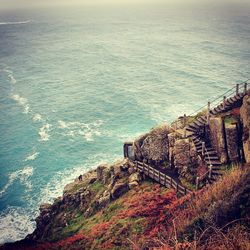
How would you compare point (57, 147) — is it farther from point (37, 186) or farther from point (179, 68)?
point (179, 68)

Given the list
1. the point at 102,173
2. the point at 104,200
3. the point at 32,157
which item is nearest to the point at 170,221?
the point at 104,200

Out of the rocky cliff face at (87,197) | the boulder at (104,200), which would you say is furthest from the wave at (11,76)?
the boulder at (104,200)

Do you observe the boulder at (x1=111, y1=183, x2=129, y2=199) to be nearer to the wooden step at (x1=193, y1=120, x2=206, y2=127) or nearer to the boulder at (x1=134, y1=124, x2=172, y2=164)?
the boulder at (x1=134, y1=124, x2=172, y2=164)

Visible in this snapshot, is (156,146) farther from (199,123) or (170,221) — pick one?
(170,221)

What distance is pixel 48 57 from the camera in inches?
4781

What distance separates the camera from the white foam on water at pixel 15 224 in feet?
136

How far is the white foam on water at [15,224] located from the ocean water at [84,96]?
146 mm

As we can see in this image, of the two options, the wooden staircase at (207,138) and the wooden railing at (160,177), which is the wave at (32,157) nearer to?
the wooden railing at (160,177)

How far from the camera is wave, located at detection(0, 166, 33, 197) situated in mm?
50000

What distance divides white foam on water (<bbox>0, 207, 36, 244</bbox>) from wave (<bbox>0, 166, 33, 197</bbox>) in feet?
17.0

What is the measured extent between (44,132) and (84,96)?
69.4 ft

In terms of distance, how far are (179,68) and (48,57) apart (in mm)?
57464

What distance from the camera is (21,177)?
170 ft

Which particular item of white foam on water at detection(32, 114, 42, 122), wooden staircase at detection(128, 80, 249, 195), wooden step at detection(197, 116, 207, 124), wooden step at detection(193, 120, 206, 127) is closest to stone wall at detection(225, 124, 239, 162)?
wooden staircase at detection(128, 80, 249, 195)
